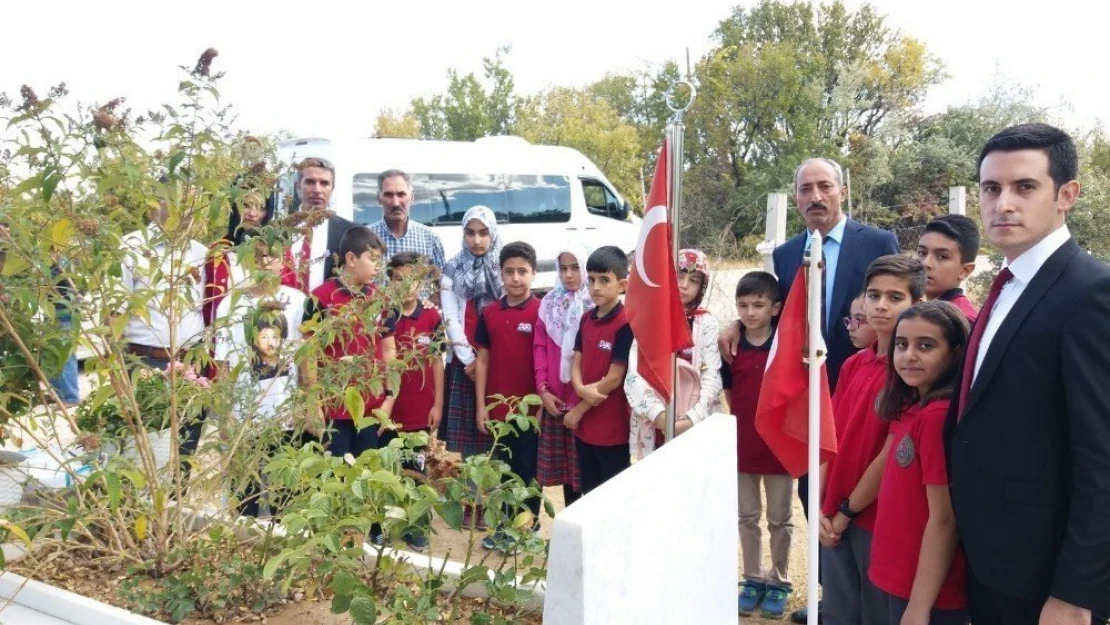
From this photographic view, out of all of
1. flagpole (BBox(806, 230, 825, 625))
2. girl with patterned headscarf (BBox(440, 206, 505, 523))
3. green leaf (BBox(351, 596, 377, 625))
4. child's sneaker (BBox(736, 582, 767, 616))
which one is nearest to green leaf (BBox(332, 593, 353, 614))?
green leaf (BBox(351, 596, 377, 625))

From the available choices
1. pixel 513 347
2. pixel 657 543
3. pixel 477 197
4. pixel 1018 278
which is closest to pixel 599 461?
pixel 513 347

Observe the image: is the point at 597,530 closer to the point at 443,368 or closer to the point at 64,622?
the point at 64,622

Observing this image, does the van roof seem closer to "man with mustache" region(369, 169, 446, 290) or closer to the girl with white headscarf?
"man with mustache" region(369, 169, 446, 290)

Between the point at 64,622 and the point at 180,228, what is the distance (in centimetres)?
112

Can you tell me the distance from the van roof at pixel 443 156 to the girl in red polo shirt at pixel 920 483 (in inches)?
390

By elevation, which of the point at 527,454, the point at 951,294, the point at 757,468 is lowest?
the point at 527,454

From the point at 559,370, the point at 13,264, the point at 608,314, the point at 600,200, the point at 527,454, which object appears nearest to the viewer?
the point at 13,264

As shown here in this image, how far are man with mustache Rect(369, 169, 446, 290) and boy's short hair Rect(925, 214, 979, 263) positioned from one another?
2963 mm

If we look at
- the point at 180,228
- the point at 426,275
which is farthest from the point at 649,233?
the point at 180,228

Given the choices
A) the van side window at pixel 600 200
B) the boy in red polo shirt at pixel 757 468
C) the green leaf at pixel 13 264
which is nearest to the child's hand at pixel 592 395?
the boy in red polo shirt at pixel 757 468

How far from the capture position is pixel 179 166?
2525mm

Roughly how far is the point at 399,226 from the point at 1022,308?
4.23 metres

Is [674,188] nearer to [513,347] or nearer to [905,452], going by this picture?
[905,452]

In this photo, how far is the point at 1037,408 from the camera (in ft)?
6.64
